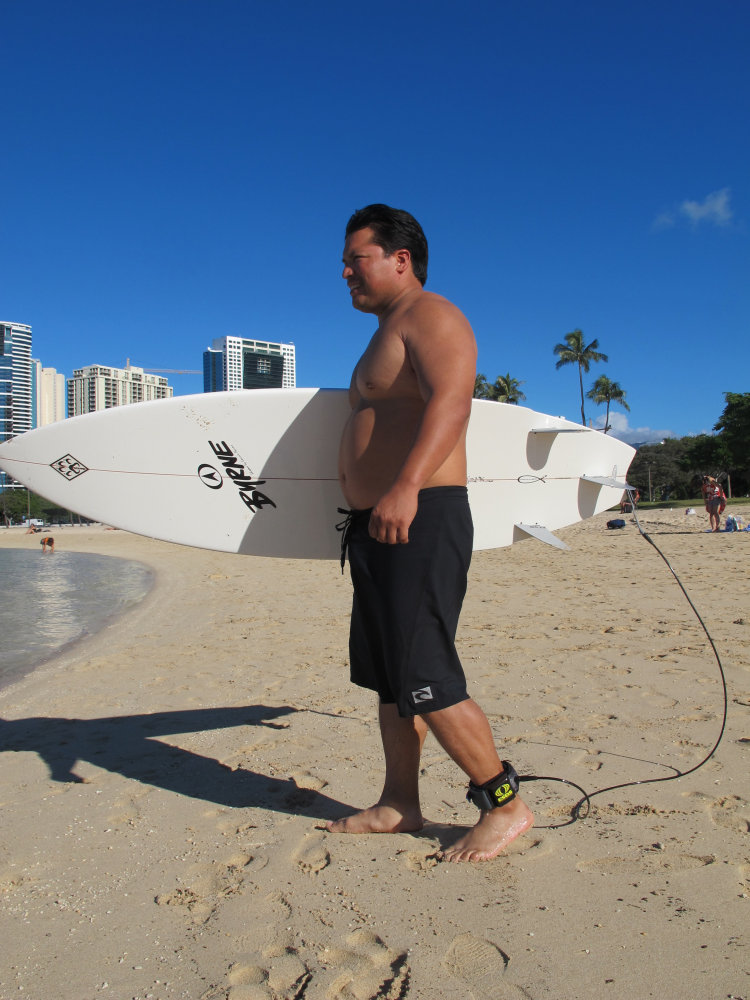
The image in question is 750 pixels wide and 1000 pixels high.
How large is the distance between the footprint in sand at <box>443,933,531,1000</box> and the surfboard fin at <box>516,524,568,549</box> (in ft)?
6.00

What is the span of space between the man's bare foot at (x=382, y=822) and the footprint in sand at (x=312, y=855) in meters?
0.06

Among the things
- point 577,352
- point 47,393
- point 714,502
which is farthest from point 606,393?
point 47,393

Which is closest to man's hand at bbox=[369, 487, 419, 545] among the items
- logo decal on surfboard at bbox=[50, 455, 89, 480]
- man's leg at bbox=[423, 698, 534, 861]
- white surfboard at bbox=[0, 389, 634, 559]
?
man's leg at bbox=[423, 698, 534, 861]

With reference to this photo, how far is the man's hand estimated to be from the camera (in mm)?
1674

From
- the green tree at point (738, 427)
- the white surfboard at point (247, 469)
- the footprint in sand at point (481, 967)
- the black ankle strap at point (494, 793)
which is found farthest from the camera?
the green tree at point (738, 427)

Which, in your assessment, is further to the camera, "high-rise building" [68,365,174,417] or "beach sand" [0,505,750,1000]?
"high-rise building" [68,365,174,417]

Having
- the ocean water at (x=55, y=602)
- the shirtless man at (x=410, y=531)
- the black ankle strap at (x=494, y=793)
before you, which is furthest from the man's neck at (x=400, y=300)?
the ocean water at (x=55, y=602)

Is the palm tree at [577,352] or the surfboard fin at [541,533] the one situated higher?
the palm tree at [577,352]

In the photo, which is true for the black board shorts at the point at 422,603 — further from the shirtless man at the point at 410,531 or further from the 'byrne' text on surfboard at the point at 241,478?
the 'byrne' text on surfboard at the point at 241,478

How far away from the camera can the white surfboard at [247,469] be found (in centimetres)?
290

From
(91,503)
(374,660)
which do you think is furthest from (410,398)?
(91,503)

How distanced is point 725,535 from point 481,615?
34.9 feet

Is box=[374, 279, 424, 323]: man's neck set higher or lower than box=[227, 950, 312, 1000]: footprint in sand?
higher

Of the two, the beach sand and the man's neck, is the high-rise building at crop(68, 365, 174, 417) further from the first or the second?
the man's neck
